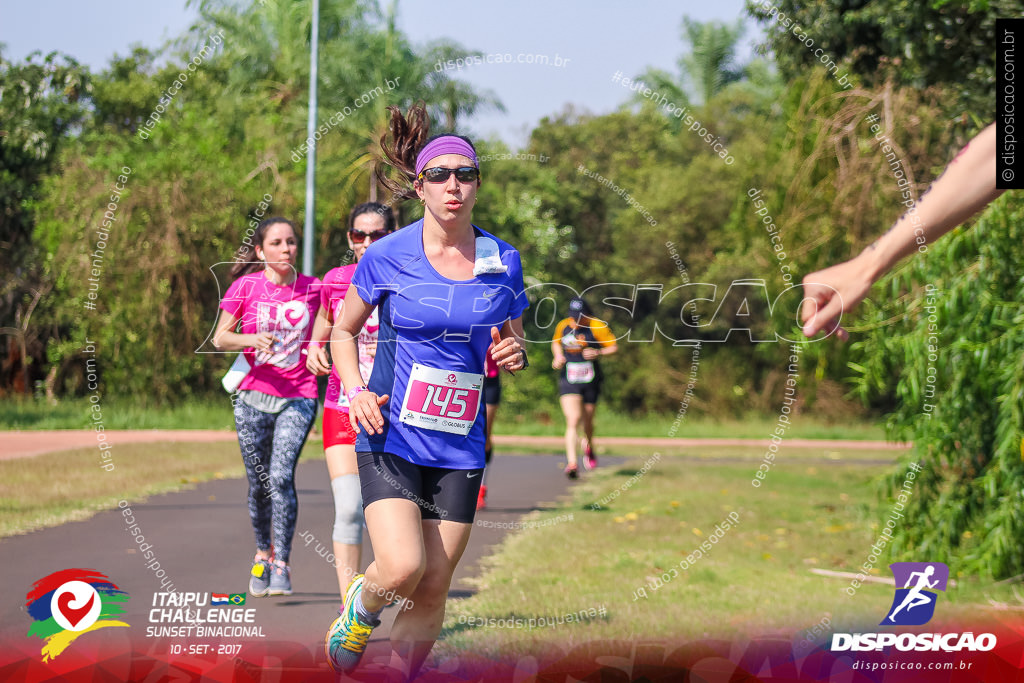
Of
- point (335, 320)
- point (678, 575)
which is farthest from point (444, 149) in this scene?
point (678, 575)

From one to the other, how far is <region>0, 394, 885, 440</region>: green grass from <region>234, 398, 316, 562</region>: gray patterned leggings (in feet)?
13.8

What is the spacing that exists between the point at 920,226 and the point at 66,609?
405cm

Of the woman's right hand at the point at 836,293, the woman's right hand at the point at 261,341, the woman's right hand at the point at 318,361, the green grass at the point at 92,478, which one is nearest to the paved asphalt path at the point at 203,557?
the green grass at the point at 92,478

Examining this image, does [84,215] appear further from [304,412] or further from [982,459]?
[982,459]

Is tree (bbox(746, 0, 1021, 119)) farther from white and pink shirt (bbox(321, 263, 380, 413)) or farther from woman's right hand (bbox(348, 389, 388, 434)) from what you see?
woman's right hand (bbox(348, 389, 388, 434))

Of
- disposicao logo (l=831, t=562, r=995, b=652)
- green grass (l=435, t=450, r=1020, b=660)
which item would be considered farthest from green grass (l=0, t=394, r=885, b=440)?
disposicao logo (l=831, t=562, r=995, b=652)

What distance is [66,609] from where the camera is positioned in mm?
4434

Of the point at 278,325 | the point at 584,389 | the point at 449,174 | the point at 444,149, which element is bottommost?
the point at 584,389

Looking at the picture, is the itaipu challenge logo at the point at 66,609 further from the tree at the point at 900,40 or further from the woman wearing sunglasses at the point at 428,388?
the tree at the point at 900,40

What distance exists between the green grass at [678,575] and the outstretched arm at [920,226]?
294 centimetres

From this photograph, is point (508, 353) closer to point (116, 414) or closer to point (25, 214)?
point (116, 414)

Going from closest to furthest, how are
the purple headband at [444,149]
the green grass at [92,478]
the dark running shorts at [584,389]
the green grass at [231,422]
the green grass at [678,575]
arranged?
1. the purple headband at [444,149]
2. the green grass at [678,575]
3. the green grass at [92,478]
4. the dark running shorts at [584,389]
5. the green grass at [231,422]

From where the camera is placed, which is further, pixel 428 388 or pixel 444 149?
pixel 444 149

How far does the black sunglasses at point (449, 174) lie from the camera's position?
3670 mm
